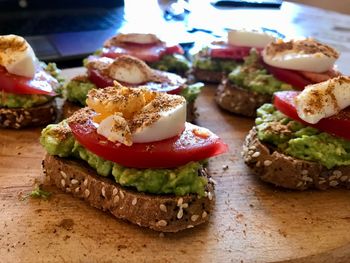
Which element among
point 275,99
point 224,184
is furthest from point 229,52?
point 224,184

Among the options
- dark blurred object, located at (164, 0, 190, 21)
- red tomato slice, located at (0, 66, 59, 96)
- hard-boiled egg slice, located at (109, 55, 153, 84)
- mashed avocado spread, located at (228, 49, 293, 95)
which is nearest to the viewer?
red tomato slice, located at (0, 66, 59, 96)

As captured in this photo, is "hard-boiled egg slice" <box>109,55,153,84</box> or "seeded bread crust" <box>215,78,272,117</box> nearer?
"hard-boiled egg slice" <box>109,55,153,84</box>

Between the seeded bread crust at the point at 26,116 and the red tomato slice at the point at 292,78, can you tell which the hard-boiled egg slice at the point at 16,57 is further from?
the red tomato slice at the point at 292,78

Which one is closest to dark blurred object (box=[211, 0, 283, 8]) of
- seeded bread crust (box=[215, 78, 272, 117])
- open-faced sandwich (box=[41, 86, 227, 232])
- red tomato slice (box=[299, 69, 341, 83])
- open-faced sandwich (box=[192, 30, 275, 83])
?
open-faced sandwich (box=[192, 30, 275, 83])

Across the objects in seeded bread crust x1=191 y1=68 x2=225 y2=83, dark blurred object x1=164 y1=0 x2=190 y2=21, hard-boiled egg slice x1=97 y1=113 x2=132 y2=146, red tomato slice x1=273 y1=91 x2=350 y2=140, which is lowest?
dark blurred object x1=164 y1=0 x2=190 y2=21

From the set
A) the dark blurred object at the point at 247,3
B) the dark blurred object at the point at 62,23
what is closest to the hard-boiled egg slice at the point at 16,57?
the dark blurred object at the point at 62,23

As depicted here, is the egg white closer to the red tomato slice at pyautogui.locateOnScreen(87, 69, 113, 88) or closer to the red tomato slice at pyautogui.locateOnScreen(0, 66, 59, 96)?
the red tomato slice at pyautogui.locateOnScreen(87, 69, 113, 88)
